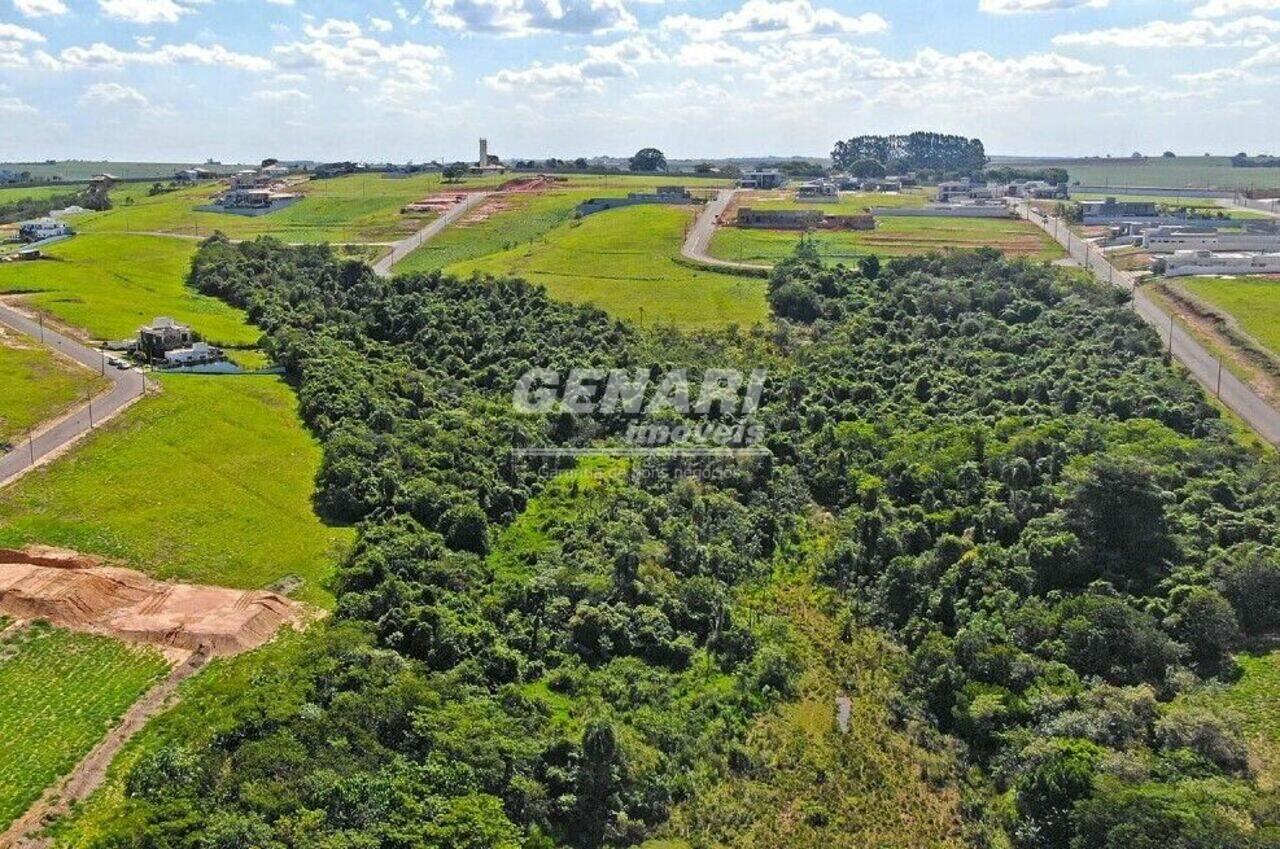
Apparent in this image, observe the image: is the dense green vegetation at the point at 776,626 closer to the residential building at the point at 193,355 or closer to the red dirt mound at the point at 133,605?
the red dirt mound at the point at 133,605

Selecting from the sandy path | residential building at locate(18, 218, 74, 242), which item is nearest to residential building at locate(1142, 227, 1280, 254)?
the sandy path

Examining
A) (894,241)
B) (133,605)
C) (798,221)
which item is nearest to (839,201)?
(798,221)

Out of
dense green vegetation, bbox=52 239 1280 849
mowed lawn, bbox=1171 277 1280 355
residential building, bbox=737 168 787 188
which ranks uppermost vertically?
residential building, bbox=737 168 787 188

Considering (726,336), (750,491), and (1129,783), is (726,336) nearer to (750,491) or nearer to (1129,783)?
(750,491)

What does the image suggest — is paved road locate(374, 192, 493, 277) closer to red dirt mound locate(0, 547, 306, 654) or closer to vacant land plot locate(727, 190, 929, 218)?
vacant land plot locate(727, 190, 929, 218)

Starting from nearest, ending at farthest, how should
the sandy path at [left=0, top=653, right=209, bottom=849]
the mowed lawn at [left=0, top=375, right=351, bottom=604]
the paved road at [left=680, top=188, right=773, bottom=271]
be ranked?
1. the sandy path at [left=0, top=653, right=209, bottom=849]
2. the mowed lawn at [left=0, top=375, right=351, bottom=604]
3. the paved road at [left=680, top=188, right=773, bottom=271]

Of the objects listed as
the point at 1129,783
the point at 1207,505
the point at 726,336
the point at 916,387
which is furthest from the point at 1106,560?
the point at 726,336

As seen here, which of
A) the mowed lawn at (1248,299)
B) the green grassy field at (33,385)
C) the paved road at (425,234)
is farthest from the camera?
the paved road at (425,234)

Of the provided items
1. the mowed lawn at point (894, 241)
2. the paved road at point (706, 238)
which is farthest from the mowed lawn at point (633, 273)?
the mowed lawn at point (894, 241)
